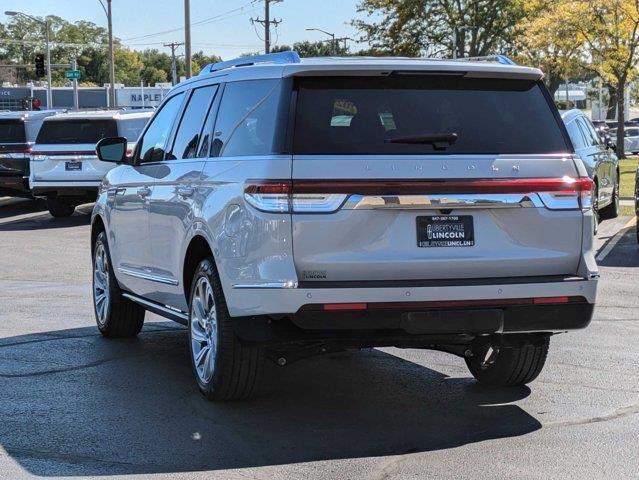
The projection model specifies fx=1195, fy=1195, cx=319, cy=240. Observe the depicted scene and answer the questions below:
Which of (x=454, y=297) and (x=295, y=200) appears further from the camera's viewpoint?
(x=454, y=297)

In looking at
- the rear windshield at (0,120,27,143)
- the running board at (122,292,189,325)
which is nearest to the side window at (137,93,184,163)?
the running board at (122,292,189,325)

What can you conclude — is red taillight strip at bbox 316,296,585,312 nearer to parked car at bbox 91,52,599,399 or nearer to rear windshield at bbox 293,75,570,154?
parked car at bbox 91,52,599,399

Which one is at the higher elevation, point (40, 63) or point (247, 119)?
point (40, 63)

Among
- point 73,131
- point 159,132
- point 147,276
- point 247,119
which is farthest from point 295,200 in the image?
point 73,131

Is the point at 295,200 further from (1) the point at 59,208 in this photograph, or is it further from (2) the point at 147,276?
(1) the point at 59,208

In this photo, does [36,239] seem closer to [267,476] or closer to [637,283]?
[637,283]

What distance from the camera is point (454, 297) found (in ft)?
20.0

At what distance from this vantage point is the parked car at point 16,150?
23781 mm

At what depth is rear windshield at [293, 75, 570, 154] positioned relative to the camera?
20.2 ft

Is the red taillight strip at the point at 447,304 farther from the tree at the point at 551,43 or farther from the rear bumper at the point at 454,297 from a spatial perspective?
the tree at the point at 551,43

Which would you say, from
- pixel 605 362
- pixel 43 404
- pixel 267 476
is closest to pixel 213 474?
pixel 267 476

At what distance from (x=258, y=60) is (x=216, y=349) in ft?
5.58

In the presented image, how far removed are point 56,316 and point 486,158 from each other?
5294 millimetres

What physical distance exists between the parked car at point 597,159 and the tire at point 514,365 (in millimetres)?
8350
